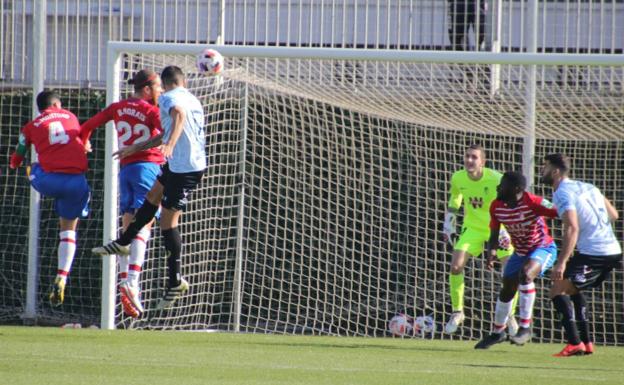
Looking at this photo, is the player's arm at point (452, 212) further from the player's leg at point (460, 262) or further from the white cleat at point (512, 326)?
the white cleat at point (512, 326)

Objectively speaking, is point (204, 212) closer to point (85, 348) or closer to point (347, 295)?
point (347, 295)

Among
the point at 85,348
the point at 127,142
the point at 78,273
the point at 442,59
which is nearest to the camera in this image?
the point at 85,348

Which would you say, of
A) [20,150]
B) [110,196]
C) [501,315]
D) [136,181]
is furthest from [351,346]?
[20,150]

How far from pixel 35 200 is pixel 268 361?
5.71m

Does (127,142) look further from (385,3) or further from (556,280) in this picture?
(385,3)

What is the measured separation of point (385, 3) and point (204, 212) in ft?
12.6

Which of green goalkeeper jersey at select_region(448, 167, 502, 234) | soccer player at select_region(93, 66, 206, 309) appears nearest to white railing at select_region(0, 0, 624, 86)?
green goalkeeper jersey at select_region(448, 167, 502, 234)

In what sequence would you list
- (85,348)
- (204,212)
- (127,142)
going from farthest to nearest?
1. (204,212)
2. (127,142)
3. (85,348)

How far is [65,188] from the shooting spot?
11703mm

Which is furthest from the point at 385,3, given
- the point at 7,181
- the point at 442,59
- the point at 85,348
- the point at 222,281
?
the point at 85,348

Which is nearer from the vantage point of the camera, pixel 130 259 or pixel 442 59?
pixel 130 259

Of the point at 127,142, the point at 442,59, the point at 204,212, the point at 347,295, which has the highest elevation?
the point at 442,59

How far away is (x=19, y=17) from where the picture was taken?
15367 mm

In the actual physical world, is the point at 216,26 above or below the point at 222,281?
above
